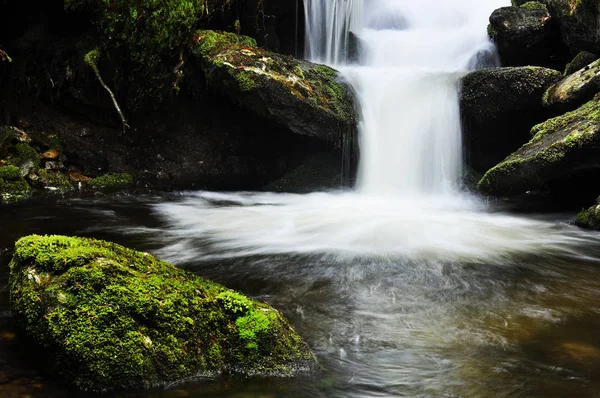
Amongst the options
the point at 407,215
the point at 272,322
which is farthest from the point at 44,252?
the point at 407,215

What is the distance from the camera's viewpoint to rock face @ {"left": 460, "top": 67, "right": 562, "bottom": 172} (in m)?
9.98

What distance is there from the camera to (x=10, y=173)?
924 centimetres

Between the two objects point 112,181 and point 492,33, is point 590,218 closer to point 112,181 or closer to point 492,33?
point 492,33

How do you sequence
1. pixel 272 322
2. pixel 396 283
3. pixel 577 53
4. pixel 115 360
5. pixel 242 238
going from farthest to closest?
pixel 577 53, pixel 242 238, pixel 396 283, pixel 272 322, pixel 115 360

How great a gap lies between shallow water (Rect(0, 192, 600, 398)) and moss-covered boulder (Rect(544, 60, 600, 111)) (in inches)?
84.2

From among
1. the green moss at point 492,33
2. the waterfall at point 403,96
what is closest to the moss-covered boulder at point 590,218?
the waterfall at point 403,96

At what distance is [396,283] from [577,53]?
24.7 feet

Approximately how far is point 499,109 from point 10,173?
390 inches

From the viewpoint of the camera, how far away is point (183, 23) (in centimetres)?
1048

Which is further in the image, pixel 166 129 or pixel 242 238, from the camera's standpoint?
pixel 166 129

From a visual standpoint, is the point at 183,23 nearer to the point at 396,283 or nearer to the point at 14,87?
the point at 14,87

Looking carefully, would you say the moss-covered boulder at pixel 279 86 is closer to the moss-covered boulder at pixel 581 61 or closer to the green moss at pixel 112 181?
the green moss at pixel 112 181

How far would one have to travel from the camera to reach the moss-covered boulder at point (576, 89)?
27.9ft

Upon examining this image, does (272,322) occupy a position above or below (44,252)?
below
